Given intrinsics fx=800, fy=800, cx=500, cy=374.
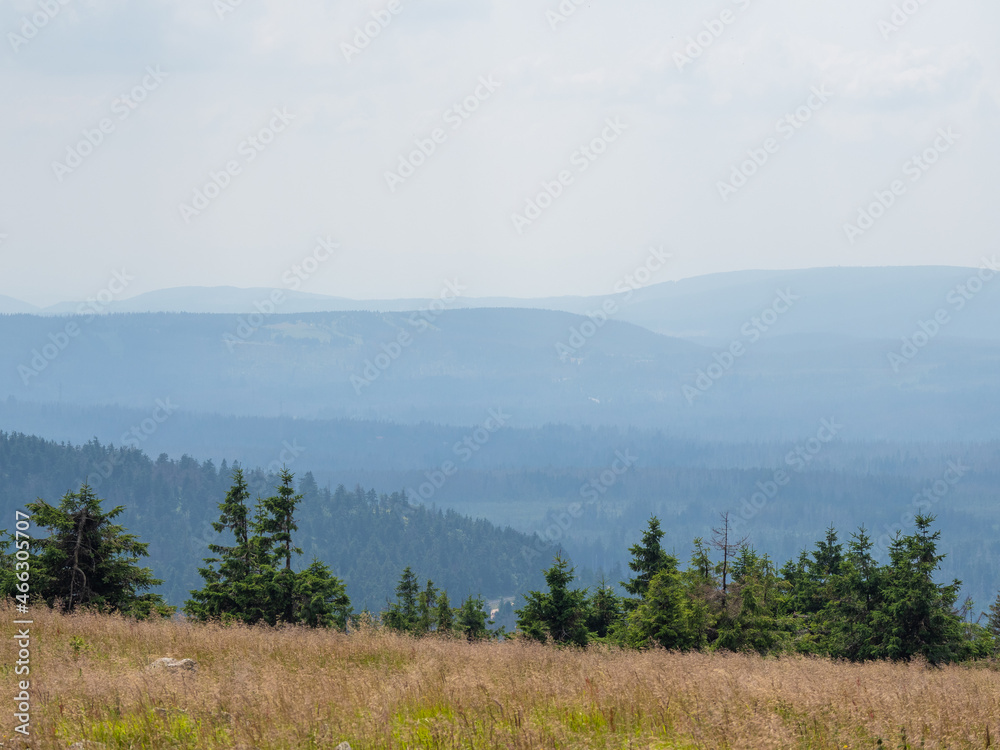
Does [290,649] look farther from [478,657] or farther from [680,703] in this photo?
[680,703]

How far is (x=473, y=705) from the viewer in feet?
25.9

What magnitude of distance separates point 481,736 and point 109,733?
11.0 ft

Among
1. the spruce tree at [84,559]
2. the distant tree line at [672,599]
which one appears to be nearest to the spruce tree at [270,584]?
the distant tree line at [672,599]

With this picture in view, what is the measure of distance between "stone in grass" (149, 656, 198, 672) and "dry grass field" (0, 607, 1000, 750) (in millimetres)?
203

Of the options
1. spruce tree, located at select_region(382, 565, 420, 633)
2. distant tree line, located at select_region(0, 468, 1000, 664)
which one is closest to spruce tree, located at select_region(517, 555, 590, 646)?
distant tree line, located at select_region(0, 468, 1000, 664)

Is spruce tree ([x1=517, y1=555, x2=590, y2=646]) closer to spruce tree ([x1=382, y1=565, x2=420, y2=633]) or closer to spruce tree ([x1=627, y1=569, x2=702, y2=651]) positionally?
spruce tree ([x1=627, y1=569, x2=702, y2=651])

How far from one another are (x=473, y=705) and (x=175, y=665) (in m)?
3.85

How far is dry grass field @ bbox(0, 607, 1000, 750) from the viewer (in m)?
6.96

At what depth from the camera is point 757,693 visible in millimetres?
8000

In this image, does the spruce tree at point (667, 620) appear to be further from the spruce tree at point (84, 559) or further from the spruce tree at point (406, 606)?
the spruce tree at point (406, 606)

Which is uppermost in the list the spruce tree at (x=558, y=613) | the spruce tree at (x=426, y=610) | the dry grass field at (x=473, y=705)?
the dry grass field at (x=473, y=705)

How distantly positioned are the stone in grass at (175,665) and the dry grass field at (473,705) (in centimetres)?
20

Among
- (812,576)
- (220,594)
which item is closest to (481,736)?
(220,594)

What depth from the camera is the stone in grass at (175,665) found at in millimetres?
9245
